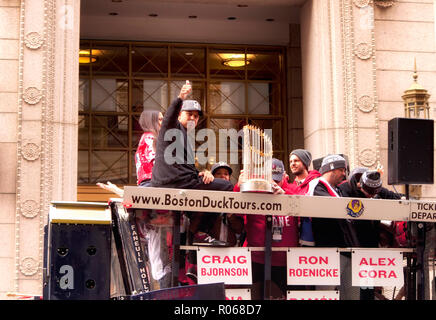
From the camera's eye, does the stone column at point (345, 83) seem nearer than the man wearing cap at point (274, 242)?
No

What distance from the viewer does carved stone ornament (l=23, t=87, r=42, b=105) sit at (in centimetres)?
1352

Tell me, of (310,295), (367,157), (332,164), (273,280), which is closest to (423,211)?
(310,295)

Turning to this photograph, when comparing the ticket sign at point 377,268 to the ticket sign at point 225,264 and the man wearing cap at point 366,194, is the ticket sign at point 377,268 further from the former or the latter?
the ticket sign at point 225,264

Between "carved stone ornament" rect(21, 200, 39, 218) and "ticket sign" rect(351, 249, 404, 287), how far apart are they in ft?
28.8

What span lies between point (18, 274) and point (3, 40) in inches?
178

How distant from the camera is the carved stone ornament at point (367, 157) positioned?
14.3 meters

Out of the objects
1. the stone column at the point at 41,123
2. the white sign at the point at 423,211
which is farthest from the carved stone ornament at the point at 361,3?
the white sign at the point at 423,211

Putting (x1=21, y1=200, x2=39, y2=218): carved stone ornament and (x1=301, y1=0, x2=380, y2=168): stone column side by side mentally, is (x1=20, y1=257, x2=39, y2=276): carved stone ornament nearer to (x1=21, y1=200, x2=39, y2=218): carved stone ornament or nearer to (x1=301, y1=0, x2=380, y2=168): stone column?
(x1=21, y1=200, x2=39, y2=218): carved stone ornament

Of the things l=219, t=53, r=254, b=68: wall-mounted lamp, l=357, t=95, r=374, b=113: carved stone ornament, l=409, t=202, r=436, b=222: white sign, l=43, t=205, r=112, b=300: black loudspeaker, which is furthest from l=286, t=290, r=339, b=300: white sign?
l=219, t=53, r=254, b=68: wall-mounted lamp

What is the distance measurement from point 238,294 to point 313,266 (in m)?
0.65

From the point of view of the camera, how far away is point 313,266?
5691 mm

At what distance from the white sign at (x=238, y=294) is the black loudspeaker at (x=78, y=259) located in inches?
38.5

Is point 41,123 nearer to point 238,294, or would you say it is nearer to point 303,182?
point 303,182
